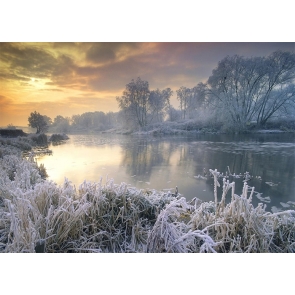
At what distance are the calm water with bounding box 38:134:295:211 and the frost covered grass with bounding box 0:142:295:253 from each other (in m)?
0.57

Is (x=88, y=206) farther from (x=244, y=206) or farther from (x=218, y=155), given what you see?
(x=218, y=155)

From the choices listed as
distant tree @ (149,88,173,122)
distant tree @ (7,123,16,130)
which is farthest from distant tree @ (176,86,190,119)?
distant tree @ (7,123,16,130)

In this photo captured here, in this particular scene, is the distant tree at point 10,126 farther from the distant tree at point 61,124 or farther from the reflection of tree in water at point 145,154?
the reflection of tree in water at point 145,154

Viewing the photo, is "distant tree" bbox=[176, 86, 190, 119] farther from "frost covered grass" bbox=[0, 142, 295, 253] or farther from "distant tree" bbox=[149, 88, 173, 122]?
"frost covered grass" bbox=[0, 142, 295, 253]

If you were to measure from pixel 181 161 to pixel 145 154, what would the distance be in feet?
1.82

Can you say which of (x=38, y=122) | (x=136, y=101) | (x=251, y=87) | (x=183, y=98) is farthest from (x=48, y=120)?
(x=251, y=87)

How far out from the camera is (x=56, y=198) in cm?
184

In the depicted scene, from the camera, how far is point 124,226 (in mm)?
1795

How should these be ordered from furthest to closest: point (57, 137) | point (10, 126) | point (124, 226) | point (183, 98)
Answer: point (57, 137) → point (183, 98) → point (10, 126) → point (124, 226)

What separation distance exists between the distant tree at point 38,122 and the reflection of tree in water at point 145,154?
1.20 metres

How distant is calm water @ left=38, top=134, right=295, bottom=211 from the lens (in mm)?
2449

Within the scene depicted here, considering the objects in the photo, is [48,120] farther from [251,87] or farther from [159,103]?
[251,87]
